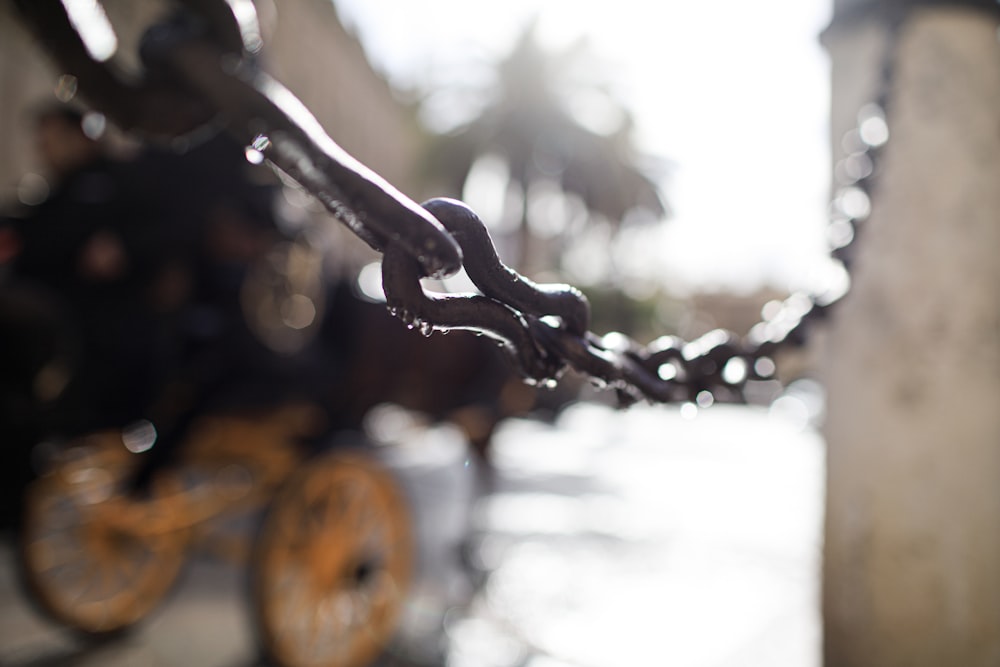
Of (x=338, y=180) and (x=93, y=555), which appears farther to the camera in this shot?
(x=93, y=555)

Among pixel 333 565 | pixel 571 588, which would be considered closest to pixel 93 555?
pixel 333 565

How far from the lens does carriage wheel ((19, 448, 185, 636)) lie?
3.35m

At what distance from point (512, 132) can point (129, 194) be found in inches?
655

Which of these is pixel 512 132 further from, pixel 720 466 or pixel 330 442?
pixel 330 442

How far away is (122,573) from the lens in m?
3.78

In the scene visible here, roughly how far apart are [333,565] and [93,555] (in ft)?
3.92

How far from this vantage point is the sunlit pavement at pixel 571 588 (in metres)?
3.44

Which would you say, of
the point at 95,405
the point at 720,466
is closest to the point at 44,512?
the point at 95,405

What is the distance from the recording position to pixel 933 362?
152 centimetres

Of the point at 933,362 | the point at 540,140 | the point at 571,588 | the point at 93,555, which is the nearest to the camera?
the point at 933,362

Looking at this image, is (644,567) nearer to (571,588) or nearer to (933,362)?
(571,588)

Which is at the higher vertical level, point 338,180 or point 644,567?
point 644,567

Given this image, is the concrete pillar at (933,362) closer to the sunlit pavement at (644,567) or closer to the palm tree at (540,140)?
the sunlit pavement at (644,567)

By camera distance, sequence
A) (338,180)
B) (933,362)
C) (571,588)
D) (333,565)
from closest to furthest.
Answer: (338,180), (933,362), (333,565), (571,588)
